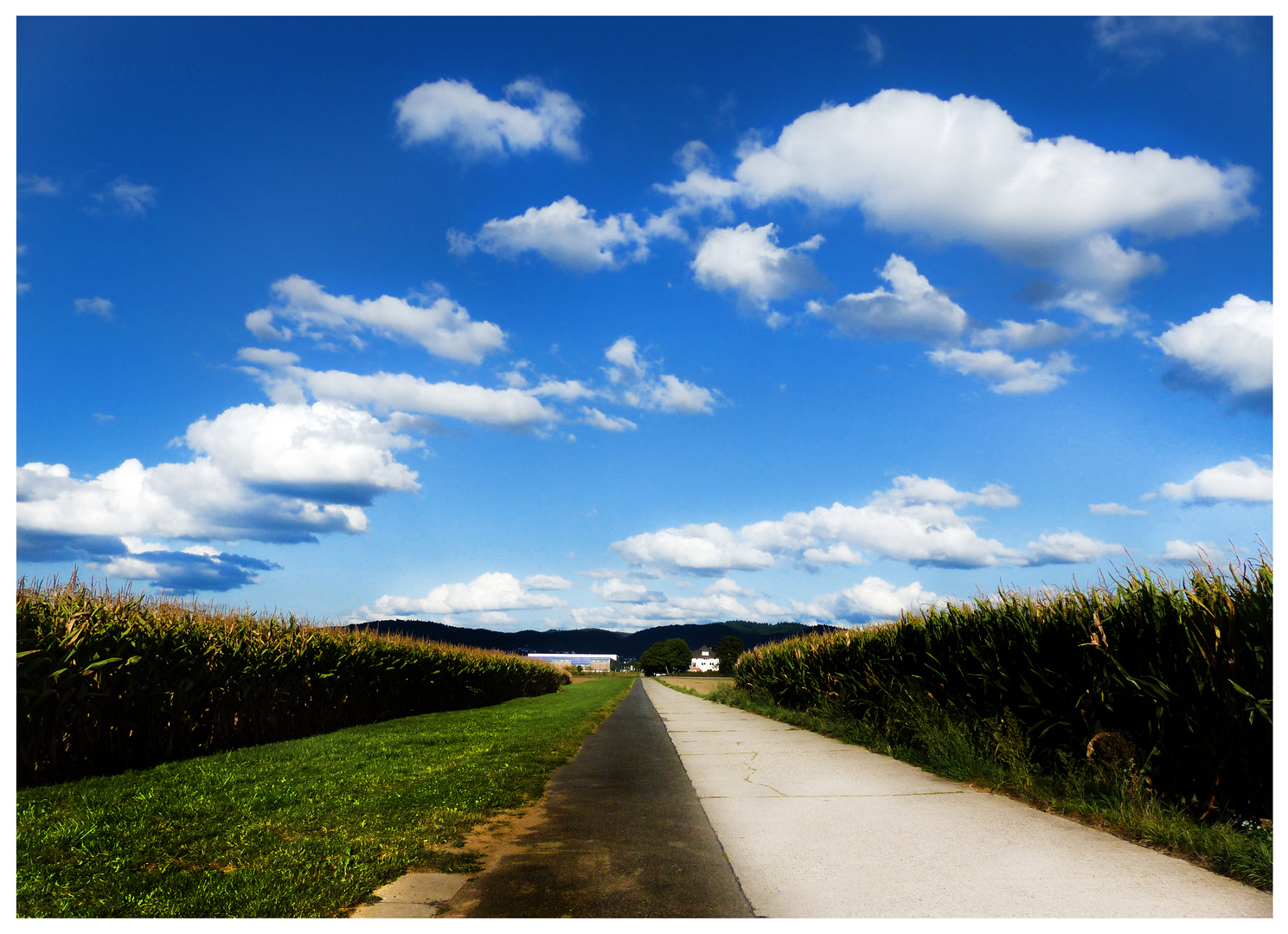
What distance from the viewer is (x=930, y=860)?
4660 millimetres

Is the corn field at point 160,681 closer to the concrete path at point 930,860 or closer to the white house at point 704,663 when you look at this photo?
the concrete path at point 930,860

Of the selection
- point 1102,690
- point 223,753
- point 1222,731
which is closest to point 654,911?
point 1222,731

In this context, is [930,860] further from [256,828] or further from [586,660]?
[586,660]

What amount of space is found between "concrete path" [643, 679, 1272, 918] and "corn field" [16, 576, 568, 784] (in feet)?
25.7

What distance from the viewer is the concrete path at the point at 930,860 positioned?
3.85 metres

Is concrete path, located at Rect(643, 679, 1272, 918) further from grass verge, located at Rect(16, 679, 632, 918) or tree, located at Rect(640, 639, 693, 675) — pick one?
tree, located at Rect(640, 639, 693, 675)

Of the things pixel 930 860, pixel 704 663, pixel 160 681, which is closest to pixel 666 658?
pixel 704 663

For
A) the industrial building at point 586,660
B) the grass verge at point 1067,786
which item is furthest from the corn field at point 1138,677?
the industrial building at point 586,660

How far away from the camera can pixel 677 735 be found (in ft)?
46.0

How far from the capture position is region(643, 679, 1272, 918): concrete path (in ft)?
12.6

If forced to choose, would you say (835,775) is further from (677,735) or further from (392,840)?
(677,735)

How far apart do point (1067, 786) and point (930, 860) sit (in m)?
2.63

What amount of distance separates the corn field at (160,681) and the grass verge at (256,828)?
0.57 meters

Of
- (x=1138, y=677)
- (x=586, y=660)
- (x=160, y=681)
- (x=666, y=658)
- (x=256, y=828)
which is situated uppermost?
(x=1138, y=677)
